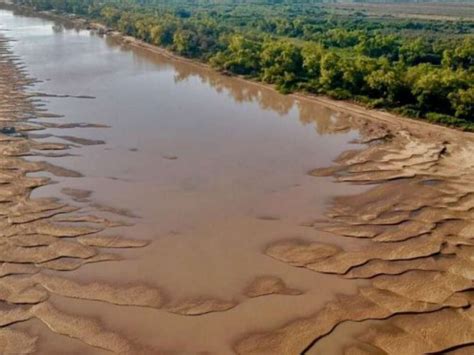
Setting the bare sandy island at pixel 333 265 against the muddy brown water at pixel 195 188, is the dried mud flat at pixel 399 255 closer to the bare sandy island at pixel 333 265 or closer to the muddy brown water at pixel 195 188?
the bare sandy island at pixel 333 265

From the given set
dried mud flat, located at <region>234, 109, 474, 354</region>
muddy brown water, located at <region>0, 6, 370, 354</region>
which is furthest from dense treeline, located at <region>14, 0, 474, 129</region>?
dried mud flat, located at <region>234, 109, 474, 354</region>

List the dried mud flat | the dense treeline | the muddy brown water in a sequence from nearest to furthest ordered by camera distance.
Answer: the dried mud flat
the muddy brown water
the dense treeline

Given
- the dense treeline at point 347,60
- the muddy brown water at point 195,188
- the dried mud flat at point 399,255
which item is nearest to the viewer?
the dried mud flat at point 399,255

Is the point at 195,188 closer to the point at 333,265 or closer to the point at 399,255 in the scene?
the point at 333,265

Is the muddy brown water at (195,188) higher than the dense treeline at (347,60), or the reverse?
the dense treeline at (347,60)

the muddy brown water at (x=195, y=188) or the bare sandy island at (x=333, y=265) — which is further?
the muddy brown water at (x=195, y=188)

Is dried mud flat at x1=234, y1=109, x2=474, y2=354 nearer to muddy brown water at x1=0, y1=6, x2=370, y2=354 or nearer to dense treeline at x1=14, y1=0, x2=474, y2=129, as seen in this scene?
muddy brown water at x1=0, y1=6, x2=370, y2=354

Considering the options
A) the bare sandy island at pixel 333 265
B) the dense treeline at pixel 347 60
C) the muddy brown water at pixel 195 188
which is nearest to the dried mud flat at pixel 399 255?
the bare sandy island at pixel 333 265

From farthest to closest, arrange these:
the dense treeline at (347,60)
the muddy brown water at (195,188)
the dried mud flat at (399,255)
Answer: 1. the dense treeline at (347,60)
2. the muddy brown water at (195,188)
3. the dried mud flat at (399,255)
